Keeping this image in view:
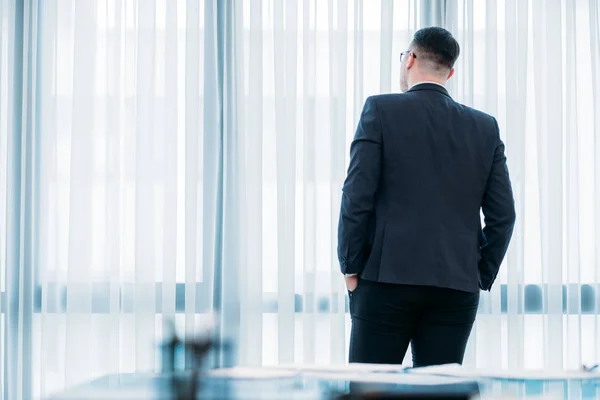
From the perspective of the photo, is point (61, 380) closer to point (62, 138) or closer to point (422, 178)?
point (62, 138)

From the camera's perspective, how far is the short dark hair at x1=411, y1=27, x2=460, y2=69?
1.77 metres

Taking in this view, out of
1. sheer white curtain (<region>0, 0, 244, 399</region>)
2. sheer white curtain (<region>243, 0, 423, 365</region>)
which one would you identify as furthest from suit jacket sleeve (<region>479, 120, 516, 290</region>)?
sheer white curtain (<region>0, 0, 244, 399</region>)

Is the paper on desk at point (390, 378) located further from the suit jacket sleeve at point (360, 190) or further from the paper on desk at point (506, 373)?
the suit jacket sleeve at point (360, 190)

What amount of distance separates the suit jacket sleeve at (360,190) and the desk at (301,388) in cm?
62

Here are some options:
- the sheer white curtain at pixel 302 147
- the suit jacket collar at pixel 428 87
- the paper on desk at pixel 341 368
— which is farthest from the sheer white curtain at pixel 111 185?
the paper on desk at pixel 341 368

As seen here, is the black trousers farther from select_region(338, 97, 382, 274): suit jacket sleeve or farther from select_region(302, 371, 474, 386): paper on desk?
select_region(302, 371, 474, 386): paper on desk

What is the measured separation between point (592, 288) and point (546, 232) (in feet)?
0.95

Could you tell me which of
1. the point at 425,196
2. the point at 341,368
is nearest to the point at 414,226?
the point at 425,196

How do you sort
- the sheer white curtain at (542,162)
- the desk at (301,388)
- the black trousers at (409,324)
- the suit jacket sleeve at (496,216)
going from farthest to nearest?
1. the sheer white curtain at (542,162)
2. the suit jacket sleeve at (496,216)
3. the black trousers at (409,324)
4. the desk at (301,388)

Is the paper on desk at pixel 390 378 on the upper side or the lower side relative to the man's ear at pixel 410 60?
lower

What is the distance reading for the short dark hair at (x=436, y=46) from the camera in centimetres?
177

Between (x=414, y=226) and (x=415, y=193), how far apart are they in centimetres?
9

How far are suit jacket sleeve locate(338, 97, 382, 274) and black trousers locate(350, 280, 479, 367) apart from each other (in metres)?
0.10

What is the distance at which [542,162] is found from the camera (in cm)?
252
